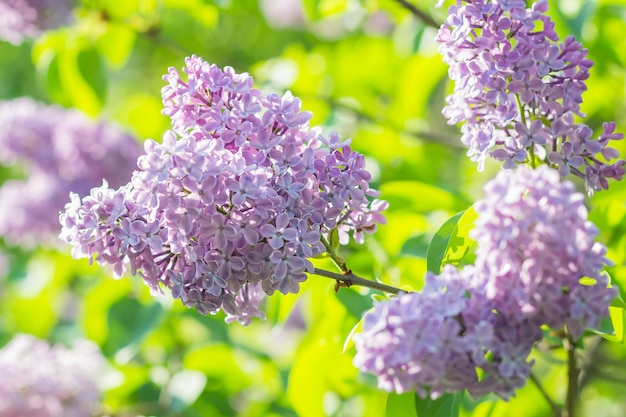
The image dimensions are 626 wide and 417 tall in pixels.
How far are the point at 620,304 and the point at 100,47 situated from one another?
8.66ft

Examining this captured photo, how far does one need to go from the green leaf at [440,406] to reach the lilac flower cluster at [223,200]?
0.34 m

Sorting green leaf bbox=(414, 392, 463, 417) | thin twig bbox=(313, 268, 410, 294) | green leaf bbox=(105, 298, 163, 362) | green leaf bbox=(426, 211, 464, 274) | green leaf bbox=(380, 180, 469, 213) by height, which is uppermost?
green leaf bbox=(426, 211, 464, 274)

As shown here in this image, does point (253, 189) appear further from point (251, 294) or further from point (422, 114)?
point (422, 114)

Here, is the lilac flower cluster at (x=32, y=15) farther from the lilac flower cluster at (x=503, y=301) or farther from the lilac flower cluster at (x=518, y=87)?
the lilac flower cluster at (x=503, y=301)

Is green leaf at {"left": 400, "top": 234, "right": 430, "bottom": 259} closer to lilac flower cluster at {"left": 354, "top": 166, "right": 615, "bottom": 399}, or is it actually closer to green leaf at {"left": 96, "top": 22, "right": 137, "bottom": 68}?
lilac flower cluster at {"left": 354, "top": 166, "right": 615, "bottom": 399}

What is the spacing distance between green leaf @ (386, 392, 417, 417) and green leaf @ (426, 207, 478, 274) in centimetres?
26

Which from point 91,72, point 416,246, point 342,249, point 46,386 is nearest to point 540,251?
point 416,246

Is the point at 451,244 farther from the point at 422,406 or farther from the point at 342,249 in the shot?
the point at 342,249

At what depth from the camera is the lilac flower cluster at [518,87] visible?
1.69 m

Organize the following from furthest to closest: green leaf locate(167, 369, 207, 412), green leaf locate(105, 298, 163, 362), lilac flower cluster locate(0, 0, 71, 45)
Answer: lilac flower cluster locate(0, 0, 71, 45), green leaf locate(105, 298, 163, 362), green leaf locate(167, 369, 207, 412)

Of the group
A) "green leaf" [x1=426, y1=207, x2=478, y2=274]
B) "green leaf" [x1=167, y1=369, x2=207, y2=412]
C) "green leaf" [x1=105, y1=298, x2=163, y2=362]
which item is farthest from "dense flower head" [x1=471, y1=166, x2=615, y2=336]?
"green leaf" [x1=105, y1=298, x2=163, y2=362]

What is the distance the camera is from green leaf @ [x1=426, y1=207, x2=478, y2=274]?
170cm

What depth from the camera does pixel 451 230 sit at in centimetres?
176

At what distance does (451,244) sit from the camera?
172 centimetres
